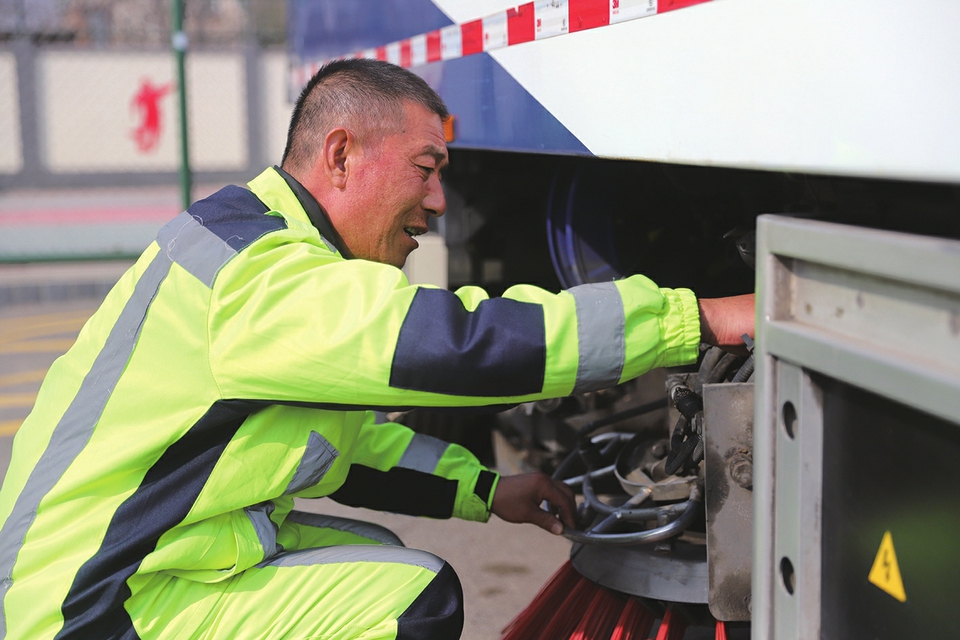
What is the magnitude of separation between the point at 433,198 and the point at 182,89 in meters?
4.95

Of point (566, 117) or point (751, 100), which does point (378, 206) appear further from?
point (751, 100)

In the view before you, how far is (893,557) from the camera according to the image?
98cm

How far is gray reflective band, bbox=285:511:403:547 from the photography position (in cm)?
203

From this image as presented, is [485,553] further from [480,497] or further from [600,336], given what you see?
[600,336]

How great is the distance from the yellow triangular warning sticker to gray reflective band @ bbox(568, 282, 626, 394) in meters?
0.46

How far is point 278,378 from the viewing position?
1392mm

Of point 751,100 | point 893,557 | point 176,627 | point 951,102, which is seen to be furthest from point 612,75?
point 176,627

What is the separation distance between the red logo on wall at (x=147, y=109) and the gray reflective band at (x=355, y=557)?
13.1 meters

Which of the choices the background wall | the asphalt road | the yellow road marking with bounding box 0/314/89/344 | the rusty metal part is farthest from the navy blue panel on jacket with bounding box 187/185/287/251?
the background wall

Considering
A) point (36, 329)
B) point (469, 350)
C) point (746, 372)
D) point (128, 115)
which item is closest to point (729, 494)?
point (746, 372)

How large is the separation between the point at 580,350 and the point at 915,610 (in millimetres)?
542

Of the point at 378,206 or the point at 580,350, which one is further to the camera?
the point at 378,206

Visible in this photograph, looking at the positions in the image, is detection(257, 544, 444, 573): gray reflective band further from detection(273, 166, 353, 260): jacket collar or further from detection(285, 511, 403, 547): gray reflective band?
detection(273, 166, 353, 260): jacket collar

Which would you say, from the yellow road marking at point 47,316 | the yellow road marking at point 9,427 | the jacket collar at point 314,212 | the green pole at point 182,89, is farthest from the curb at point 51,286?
the jacket collar at point 314,212
